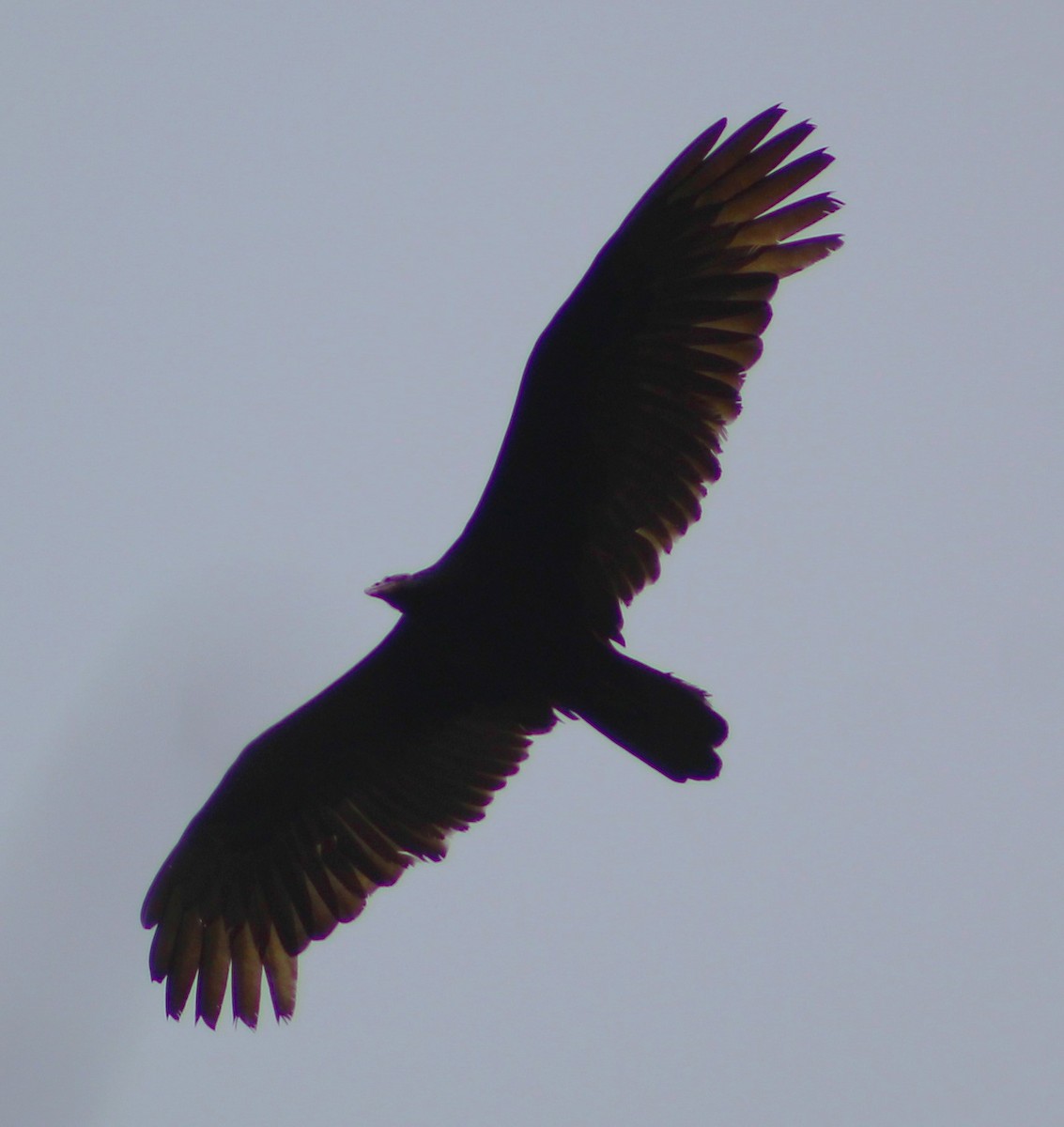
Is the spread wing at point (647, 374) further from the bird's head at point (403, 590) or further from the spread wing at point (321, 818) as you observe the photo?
the spread wing at point (321, 818)

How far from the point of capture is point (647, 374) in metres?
6.80

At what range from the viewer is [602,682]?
694 centimetres

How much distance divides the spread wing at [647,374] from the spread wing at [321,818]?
98 centimetres

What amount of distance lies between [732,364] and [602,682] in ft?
5.44

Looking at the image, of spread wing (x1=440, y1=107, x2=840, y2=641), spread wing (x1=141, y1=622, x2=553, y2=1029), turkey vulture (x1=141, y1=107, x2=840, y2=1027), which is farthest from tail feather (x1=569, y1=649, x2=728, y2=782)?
spread wing (x1=141, y1=622, x2=553, y2=1029)

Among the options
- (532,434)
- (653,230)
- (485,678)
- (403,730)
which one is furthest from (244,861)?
(653,230)

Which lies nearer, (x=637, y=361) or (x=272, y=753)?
(x=637, y=361)

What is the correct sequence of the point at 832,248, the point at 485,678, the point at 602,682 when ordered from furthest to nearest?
the point at 485,678 → the point at 602,682 → the point at 832,248

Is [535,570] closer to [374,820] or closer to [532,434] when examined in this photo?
[532,434]

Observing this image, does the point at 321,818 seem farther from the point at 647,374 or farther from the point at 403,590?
the point at 647,374

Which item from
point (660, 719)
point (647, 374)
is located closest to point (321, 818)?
point (660, 719)

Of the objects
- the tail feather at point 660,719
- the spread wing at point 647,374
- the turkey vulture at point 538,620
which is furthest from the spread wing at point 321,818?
the spread wing at point 647,374

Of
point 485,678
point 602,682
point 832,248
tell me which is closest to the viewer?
point 832,248

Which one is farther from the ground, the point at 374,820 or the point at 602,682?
the point at 602,682
